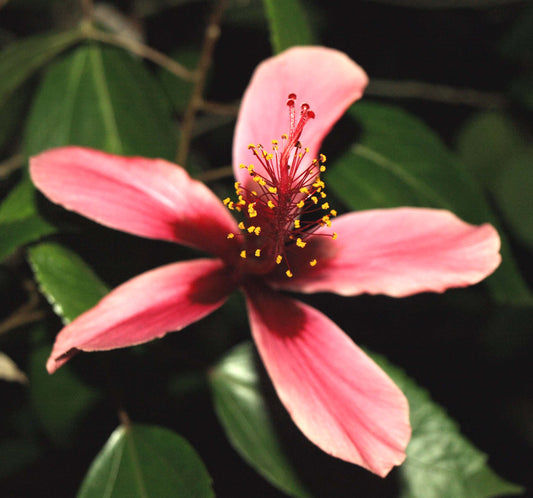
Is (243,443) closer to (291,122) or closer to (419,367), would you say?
(291,122)

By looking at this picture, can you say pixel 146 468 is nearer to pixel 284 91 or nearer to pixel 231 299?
pixel 231 299

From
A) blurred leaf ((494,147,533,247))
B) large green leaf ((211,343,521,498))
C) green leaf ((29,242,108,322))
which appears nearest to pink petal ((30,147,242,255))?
green leaf ((29,242,108,322))

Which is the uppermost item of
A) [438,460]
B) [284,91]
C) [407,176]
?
[284,91]

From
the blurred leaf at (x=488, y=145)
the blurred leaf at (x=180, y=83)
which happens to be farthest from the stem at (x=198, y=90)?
the blurred leaf at (x=488, y=145)

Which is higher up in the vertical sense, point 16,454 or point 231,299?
point 231,299

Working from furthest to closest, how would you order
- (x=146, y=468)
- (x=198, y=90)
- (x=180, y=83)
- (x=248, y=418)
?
(x=180, y=83), (x=198, y=90), (x=248, y=418), (x=146, y=468)

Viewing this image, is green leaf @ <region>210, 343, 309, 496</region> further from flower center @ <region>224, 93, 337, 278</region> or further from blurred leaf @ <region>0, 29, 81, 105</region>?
blurred leaf @ <region>0, 29, 81, 105</region>

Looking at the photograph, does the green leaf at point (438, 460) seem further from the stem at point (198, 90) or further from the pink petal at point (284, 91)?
the stem at point (198, 90)

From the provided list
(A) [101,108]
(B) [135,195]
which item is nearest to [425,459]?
(B) [135,195]
